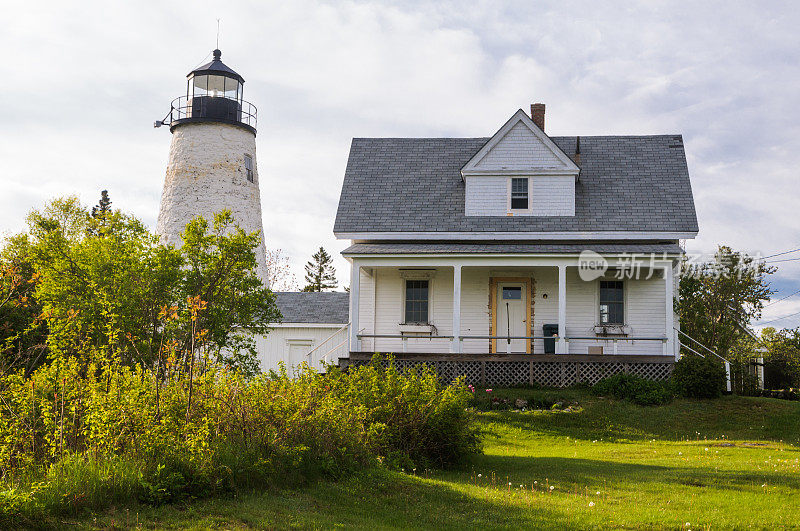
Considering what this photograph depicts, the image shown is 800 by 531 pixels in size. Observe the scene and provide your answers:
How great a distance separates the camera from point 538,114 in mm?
25891

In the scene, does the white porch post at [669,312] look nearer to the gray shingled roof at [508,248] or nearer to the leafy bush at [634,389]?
the gray shingled roof at [508,248]

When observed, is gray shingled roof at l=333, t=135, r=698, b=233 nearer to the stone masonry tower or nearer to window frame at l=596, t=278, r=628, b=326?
window frame at l=596, t=278, r=628, b=326

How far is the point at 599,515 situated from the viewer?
8.23 metres

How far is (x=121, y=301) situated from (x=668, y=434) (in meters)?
11.2

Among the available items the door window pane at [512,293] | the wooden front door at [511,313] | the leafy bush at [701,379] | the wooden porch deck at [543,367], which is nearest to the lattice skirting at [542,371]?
the wooden porch deck at [543,367]

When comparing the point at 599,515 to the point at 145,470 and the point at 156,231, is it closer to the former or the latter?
the point at 145,470

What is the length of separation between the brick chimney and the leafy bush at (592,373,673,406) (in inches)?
366

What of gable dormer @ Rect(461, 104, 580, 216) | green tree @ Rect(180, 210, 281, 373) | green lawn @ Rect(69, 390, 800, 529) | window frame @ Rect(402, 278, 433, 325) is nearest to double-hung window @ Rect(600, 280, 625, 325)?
gable dormer @ Rect(461, 104, 580, 216)

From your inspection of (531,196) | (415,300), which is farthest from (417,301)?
(531,196)

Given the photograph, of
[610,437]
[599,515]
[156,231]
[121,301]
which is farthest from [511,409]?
[156,231]

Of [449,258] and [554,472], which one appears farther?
[449,258]

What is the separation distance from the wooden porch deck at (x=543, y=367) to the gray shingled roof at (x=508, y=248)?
2748mm

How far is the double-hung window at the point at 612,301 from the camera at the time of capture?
74.3ft

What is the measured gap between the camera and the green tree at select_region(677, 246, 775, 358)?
30.2m
